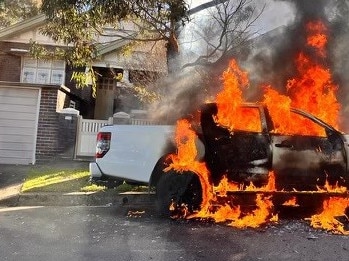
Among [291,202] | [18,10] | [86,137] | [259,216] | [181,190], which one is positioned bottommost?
[259,216]

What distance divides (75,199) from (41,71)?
34.7ft

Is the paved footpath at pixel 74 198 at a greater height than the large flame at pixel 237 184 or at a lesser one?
lesser

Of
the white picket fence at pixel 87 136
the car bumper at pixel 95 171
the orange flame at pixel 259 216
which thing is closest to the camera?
the orange flame at pixel 259 216

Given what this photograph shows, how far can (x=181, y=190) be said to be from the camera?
5863 mm

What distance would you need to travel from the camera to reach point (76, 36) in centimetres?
902

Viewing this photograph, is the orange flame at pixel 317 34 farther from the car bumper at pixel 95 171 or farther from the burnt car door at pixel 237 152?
the car bumper at pixel 95 171

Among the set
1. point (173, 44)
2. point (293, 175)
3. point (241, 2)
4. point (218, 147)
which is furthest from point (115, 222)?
point (241, 2)

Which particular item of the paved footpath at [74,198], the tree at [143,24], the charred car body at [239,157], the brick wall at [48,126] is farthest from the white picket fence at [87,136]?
the charred car body at [239,157]

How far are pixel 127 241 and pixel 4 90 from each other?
8.35 meters

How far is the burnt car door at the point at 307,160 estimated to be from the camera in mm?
5875

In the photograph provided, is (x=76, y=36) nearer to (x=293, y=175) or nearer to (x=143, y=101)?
(x=143, y=101)

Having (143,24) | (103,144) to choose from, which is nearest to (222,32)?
(143,24)

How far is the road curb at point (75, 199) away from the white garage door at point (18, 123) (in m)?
4.33

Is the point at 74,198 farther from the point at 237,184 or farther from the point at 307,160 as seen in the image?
the point at 307,160
